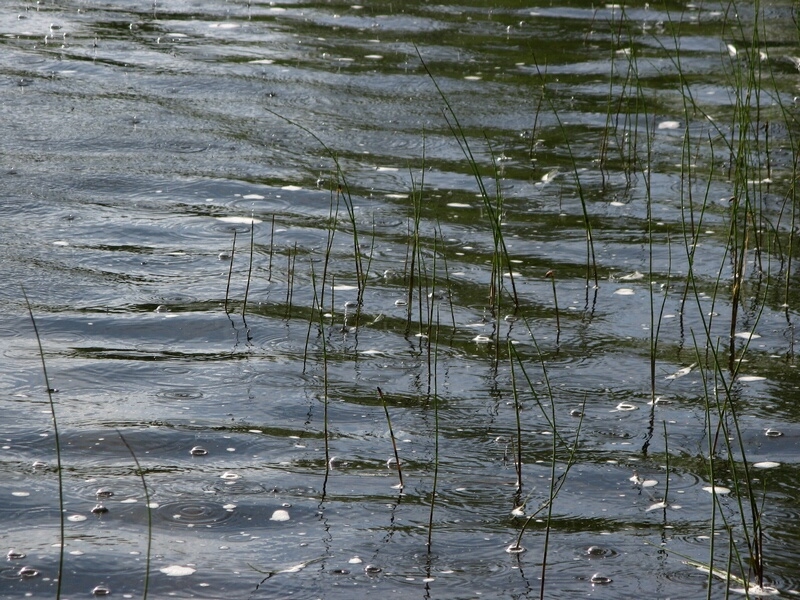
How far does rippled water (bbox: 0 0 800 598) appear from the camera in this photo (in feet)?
9.97

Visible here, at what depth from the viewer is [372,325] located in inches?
178

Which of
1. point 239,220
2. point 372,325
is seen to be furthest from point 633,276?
point 239,220

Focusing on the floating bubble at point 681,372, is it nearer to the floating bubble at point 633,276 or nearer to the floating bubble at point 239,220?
the floating bubble at point 633,276

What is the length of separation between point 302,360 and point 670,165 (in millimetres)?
3025

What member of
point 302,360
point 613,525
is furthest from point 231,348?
point 613,525

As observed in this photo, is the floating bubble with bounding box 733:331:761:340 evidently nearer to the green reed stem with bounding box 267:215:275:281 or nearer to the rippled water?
the rippled water

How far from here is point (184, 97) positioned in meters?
7.29

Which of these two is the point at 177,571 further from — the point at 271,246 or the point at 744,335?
the point at 744,335

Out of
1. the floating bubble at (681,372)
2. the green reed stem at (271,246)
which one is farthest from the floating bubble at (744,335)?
the green reed stem at (271,246)

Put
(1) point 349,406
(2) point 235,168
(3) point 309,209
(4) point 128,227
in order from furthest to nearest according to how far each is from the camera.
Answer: (2) point 235,168 → (3) point 309,209 → (4) point 128,227 → (1) point 349,406

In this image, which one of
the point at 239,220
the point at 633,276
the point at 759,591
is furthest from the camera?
the point at 239,220

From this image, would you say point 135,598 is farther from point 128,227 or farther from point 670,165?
point 670,165

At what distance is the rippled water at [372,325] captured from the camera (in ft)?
9.97

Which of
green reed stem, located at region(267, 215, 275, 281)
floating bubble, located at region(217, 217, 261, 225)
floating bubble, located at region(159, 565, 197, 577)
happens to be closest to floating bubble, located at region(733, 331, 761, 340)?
green reed stem, located at region(267, 215, 275, 281)
